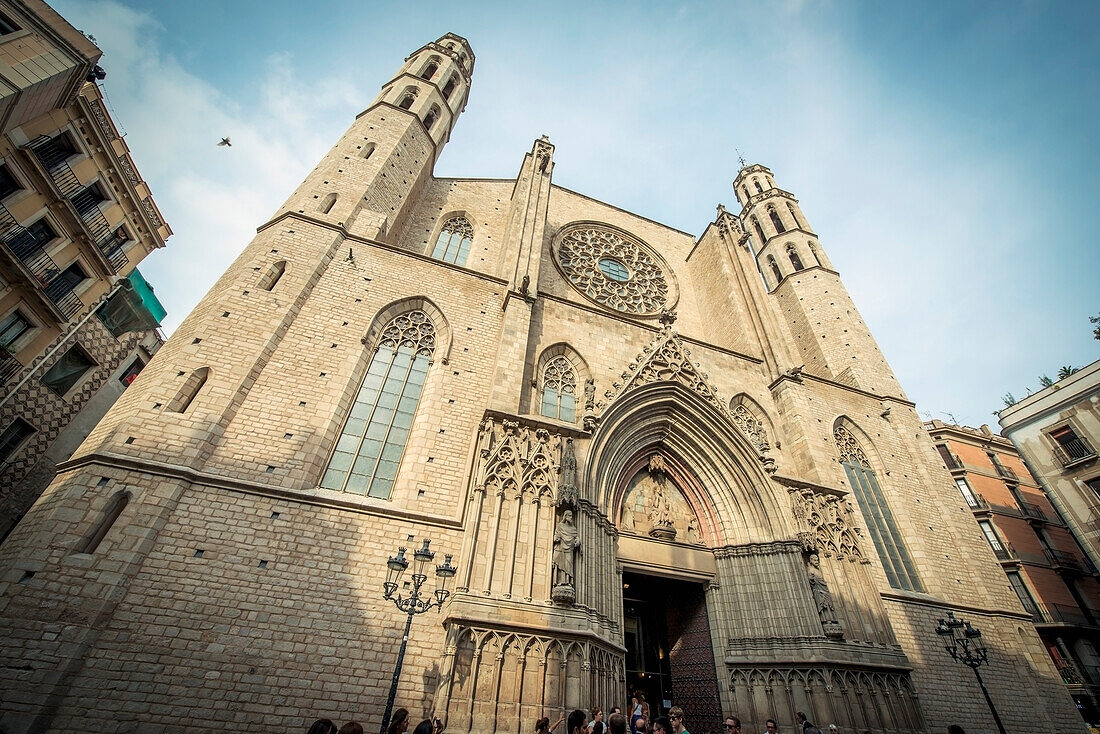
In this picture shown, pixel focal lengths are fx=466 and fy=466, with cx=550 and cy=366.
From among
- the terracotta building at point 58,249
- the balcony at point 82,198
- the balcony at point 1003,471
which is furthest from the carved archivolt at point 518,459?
the balcony at point 1003,471

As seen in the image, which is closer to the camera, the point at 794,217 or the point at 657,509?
the point at 657,509

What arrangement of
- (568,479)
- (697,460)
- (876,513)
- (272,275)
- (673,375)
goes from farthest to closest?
(876,513)
(673,375)
(697,460)
(272,275)
(568,479)

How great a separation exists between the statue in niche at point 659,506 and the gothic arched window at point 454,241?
8315 mm

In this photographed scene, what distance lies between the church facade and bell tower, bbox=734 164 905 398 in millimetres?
1118

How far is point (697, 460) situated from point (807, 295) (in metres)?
11.2

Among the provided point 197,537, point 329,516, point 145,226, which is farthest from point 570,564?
point 145,226

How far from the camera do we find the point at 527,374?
9.98 metres

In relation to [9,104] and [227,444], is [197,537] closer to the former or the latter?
[227,444]

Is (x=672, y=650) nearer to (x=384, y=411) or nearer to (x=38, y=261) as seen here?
(x=384, y=411)

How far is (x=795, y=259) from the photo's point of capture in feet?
66.2

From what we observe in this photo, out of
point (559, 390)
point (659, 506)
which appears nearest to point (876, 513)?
point (659, 506)

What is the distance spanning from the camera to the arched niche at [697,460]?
31.4ft

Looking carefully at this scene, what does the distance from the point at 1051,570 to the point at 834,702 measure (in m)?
18.0

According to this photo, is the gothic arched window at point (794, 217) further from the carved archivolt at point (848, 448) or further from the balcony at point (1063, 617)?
the balcony at point (1063, 617)
